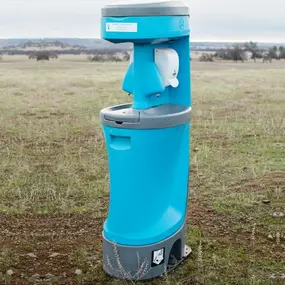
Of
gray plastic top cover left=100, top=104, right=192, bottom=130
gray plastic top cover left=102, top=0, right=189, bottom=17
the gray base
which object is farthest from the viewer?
the gray base

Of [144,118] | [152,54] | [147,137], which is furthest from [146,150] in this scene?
[152,54]

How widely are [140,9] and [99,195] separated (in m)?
2.45

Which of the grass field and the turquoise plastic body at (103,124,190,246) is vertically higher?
the turquoise plastic body at (103,124,190,246)

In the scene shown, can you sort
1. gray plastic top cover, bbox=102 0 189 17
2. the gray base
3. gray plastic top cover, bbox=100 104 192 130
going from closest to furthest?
1. gray plastic top cover, bbox=102 0 189 17
2. gray plastic top cover, bbox=100 104 192 130
3. the gray base

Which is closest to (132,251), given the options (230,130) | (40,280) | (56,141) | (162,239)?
(162,239)

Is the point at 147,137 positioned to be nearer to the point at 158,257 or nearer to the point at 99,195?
the point at 158,257

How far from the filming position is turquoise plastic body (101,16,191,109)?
305cm

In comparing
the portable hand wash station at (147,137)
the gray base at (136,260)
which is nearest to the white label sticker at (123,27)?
the portable hand wash station at (147,137)

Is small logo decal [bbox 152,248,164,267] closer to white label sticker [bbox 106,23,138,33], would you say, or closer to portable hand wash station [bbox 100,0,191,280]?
portable hand wash station [bbox 100,0,191,280]

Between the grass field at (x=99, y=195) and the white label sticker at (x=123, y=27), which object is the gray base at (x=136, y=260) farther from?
the white label sticker at (x=123, y=27)

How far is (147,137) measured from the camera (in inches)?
125

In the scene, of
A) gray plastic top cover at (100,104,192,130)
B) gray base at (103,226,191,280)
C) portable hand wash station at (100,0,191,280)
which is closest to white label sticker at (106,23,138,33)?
portable hand wash station at (100,0,191,280)

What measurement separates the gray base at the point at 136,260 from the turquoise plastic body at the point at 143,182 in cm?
4

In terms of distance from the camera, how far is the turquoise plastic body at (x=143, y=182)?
320cm
